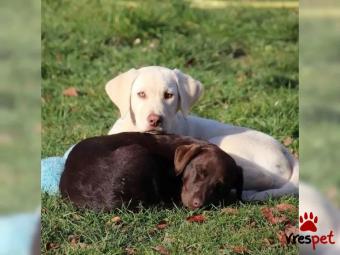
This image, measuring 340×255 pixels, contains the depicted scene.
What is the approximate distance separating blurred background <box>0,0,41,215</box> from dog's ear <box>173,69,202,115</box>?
2186 millimetres

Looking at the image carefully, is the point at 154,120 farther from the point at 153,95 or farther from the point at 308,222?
the point at 308,222

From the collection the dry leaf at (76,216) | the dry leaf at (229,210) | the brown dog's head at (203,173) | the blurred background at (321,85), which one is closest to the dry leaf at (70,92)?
the brown dog's head at (203,173)

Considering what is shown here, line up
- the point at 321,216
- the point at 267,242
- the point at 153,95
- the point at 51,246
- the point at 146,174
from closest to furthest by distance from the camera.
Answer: the point at 321,216, the point at 51,246, the point at 267,242, the point at 146,174, the point at 153,95

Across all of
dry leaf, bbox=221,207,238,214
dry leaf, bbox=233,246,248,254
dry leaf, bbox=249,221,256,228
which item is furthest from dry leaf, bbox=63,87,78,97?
dry leaf, bbox=233,246,248,254

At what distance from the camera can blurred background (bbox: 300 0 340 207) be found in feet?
6.27

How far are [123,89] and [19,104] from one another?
7.32 ft

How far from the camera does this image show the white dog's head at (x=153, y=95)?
12.6ft

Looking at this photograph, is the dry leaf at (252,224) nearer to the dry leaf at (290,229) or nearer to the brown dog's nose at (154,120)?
the dry leaf at (290,229)

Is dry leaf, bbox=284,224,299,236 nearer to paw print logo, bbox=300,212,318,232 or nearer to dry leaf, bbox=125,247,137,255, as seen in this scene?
dry leaf, bbox=125,247,137,255

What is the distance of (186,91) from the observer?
4.02 m

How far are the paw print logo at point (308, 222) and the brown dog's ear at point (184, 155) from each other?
124 centimetres

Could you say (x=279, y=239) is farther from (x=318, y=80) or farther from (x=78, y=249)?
(x=318, y=80)
